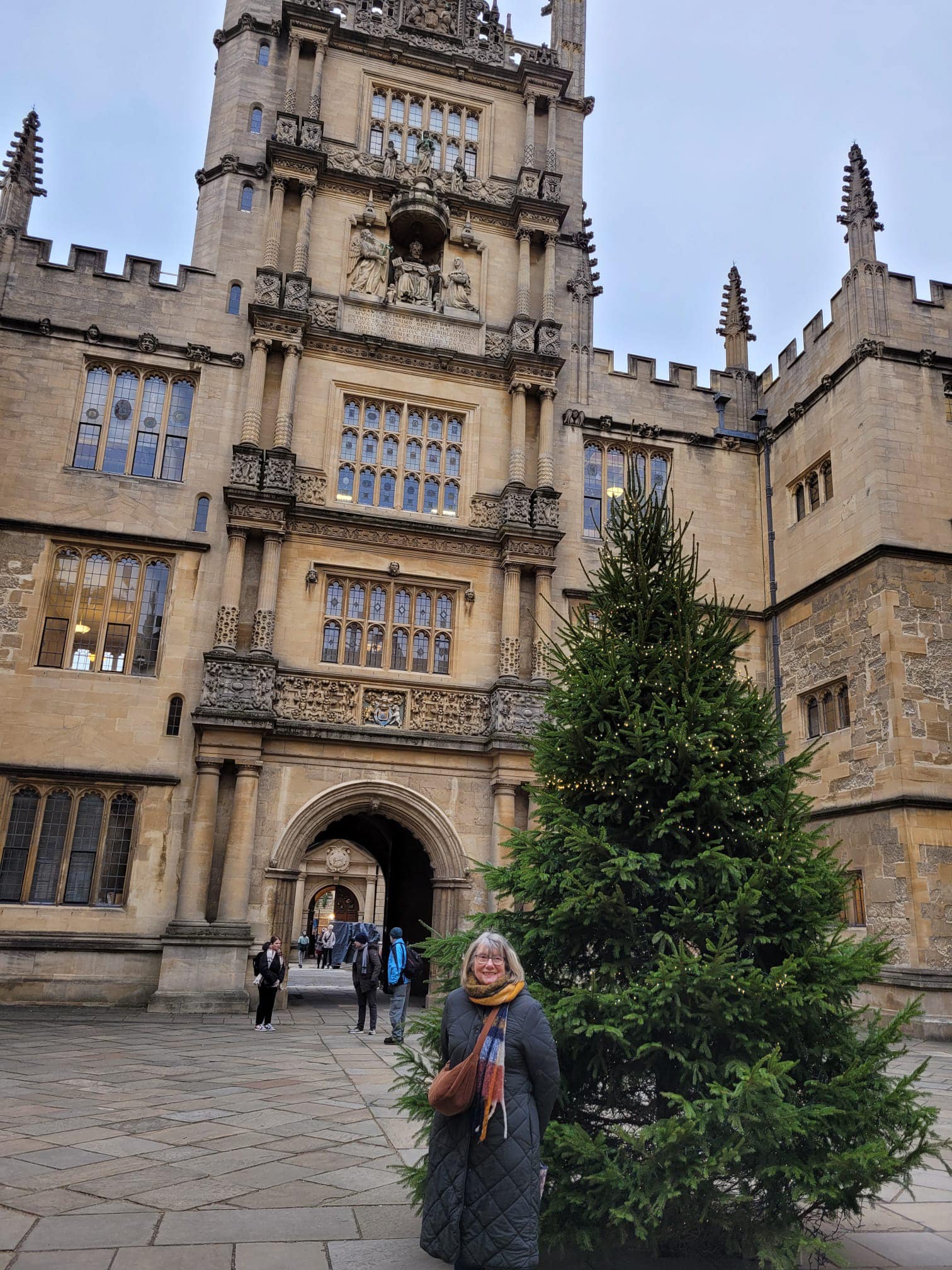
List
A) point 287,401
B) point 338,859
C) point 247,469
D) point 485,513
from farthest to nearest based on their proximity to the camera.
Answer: point 338,859, point 485,513, point 287,401, point 247,469

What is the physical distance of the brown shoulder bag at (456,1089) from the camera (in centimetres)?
365

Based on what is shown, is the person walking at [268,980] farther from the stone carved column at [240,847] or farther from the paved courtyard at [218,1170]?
the paved courtyard at [218,1170]

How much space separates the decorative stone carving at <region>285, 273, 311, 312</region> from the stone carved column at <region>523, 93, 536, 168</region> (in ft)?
20.6

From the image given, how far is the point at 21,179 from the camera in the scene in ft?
63.0

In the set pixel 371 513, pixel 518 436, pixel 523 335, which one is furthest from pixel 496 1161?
pixel 523 335

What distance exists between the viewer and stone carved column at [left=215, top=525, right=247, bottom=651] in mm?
16922

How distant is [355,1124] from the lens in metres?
7.59

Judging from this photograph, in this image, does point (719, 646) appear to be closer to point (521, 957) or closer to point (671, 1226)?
point (521, 957)

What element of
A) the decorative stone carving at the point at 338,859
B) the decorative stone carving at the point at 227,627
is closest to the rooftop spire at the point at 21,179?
the decorative stone carving at the point at 227,627

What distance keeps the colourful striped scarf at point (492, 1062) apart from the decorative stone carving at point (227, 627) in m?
13.7

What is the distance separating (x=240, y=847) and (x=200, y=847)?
66cm

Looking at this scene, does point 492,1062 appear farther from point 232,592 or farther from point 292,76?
point 292,76

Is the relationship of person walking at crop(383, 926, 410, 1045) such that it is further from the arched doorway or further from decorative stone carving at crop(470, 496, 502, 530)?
decorative stone carving at crop(470, 496, 502, 530)

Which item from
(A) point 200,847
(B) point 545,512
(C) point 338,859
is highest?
(B) point 545,512
